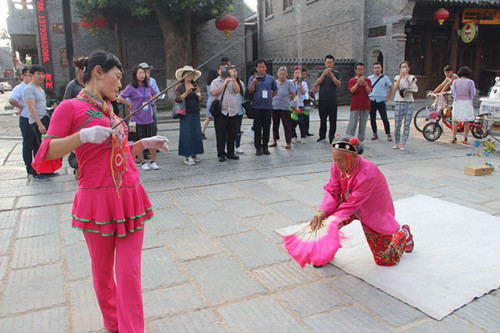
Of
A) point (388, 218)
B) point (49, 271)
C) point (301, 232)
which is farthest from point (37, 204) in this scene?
point (388, 218)

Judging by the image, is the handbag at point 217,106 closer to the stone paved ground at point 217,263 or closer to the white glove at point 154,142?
the stone paved ground at point 217,263

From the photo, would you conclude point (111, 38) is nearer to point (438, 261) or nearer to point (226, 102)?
point (226, 102)

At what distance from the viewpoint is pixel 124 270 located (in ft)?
6.86

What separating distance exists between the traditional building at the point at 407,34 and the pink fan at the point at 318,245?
48.0ft

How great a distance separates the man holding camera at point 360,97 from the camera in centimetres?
795

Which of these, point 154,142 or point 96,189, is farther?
point 154,142

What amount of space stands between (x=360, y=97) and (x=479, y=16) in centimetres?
1306

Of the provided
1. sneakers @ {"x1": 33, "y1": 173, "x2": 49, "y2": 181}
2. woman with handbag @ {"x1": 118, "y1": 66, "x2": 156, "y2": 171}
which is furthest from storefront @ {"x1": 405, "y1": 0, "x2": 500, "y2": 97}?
sneakers @ {"x1": 33, "y1": 173, "x2": 49, "y2": 181}

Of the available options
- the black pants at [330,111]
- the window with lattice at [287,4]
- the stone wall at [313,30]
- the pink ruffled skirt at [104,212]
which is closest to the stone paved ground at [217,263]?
the pink ruffled skirt at [104,212]

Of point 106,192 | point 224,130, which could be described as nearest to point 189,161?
point 224,130

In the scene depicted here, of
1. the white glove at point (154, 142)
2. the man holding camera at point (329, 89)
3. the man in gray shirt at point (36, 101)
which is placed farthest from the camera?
the man holding camera at point (329, 89)

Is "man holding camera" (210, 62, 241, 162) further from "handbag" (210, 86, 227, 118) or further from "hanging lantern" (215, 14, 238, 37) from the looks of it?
→ "hanging lantern" (215, 14, 238, 37)

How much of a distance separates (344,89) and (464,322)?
52.8 ft

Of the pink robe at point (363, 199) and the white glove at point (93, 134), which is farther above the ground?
the white glove at point (93, 134)
